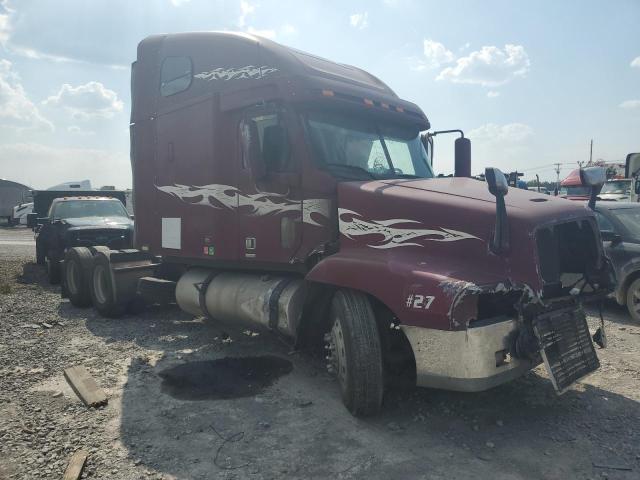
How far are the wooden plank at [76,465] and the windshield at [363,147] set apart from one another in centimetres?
304

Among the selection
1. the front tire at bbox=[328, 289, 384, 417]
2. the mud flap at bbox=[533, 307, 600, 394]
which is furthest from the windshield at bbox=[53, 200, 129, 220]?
the mud flap at bbox=[533, 307, 600, 394]

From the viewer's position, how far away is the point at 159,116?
21.9 ft

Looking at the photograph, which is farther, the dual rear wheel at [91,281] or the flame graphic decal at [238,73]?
the dual rear wheel at [91,281]

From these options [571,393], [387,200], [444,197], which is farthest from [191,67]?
[571,393]

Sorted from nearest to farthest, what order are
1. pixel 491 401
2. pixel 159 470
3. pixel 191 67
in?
pixel 159 470 → pixel 491 401 → pixel 191 67

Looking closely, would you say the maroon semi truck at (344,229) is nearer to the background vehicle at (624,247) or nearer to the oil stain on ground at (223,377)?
the oil stain on ground at (223,377)

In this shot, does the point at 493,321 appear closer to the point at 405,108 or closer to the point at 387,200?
the point at 387,200

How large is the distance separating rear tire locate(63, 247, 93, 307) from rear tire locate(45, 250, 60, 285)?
222cm

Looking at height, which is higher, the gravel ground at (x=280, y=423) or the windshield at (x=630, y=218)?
the windshield at (x=630, y=218)

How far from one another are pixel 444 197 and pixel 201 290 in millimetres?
3462

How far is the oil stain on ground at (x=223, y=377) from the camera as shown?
489 cm

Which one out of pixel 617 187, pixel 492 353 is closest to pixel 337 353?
pixel 492 353

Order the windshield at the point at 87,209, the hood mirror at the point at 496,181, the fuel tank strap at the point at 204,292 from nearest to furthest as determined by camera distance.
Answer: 1. the hood mirror at the point at 496,181
2. the fuel tank strap at the point at 204,292
3. the windshield at the point at 87,209

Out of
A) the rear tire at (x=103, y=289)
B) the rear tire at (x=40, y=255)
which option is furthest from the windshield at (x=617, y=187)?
the rear tire at (x=40, y=255)
